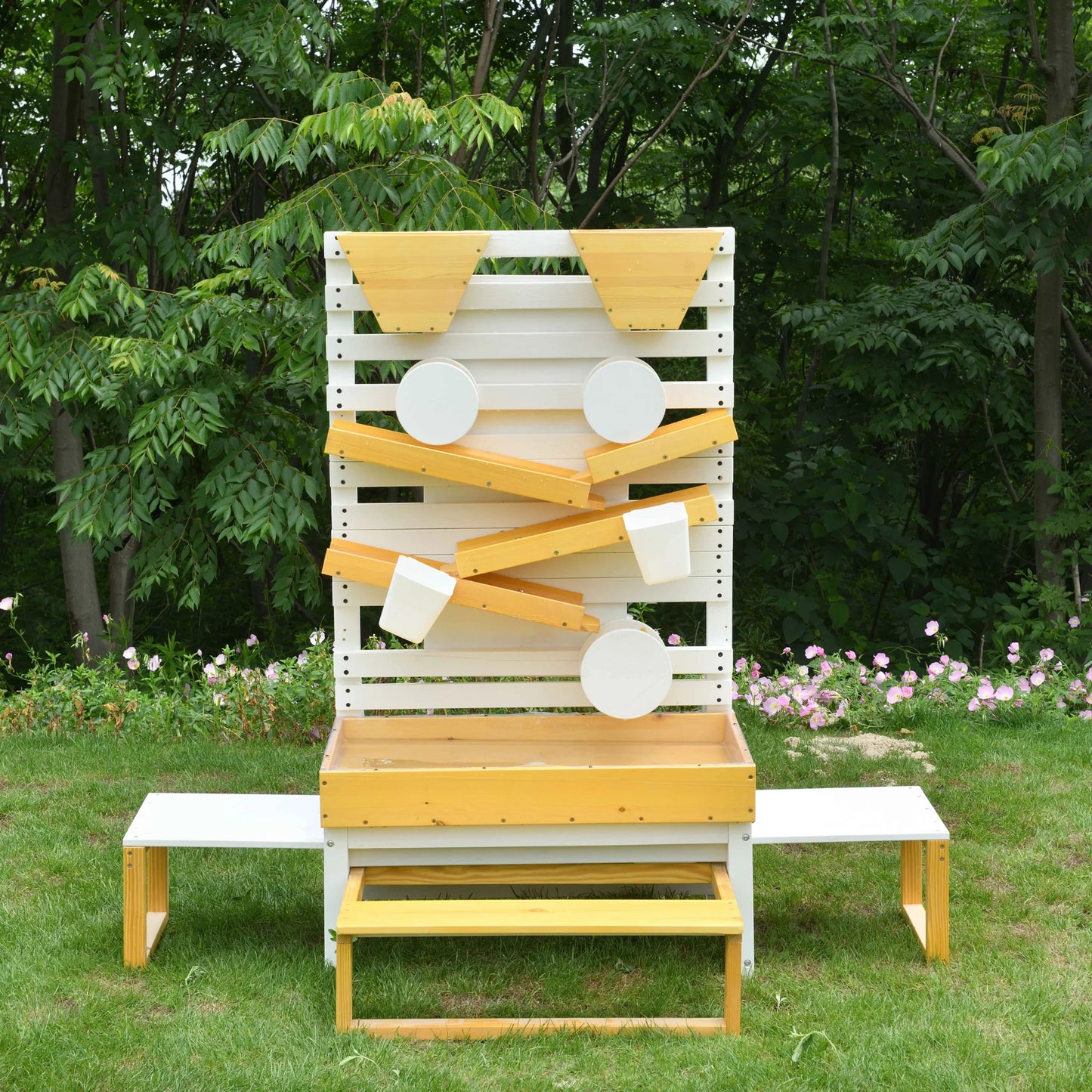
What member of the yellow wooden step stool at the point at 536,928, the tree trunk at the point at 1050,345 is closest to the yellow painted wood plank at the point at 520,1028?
the yellow wooden step stool at the point at 536,928

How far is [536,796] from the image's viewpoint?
Result: 9.79 ft

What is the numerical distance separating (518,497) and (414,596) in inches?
17.0

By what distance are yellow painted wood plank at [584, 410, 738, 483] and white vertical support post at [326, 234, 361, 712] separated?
67 cm

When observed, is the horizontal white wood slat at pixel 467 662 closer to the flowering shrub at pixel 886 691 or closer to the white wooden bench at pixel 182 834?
the white wooden bench at pixel 182 834

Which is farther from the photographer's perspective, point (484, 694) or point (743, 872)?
point (484, 694)

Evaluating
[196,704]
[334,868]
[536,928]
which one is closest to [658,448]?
[536,928]

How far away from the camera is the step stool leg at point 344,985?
2.72 meters

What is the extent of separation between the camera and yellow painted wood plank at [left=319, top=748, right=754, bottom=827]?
2.98 metres

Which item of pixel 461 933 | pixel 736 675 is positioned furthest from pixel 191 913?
pixel 736 675

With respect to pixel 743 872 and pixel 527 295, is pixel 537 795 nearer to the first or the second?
pixel 743 872

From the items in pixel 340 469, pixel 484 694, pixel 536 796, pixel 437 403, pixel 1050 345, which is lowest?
pixel 536 796

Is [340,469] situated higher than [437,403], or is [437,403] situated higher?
[437,403]

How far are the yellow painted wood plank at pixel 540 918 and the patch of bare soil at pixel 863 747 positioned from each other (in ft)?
7.09

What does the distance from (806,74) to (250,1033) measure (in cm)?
736
